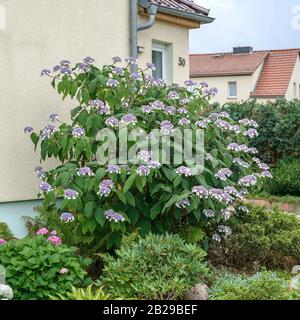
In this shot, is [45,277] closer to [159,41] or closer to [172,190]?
[172,190]

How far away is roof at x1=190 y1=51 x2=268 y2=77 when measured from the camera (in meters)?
46.3

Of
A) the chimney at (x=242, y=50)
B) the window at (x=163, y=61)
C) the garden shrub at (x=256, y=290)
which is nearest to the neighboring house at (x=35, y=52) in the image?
the window at (x=163, y=61)

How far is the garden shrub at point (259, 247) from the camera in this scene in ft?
23.9

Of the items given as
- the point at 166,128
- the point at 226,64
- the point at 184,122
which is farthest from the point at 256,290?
the point at 226,64

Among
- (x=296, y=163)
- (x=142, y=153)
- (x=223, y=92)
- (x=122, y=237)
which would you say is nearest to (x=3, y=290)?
(x=122, y=237)

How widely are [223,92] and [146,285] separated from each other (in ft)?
139

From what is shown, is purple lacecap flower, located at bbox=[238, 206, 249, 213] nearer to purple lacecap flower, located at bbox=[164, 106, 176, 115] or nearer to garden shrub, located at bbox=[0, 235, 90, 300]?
purple lacecap flower, located at bbox=[164, 106, 176, 115]

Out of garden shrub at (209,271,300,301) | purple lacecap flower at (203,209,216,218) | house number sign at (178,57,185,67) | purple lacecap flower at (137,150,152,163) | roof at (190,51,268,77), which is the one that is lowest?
garden shrub at (209,271,300,301)

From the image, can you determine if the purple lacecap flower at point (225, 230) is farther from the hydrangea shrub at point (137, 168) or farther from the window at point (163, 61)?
the window at point (163, 61)

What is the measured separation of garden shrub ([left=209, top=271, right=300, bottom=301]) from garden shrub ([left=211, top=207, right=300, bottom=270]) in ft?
4.94

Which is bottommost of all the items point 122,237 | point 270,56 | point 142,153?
point 122,237

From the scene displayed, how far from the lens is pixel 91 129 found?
7.36m

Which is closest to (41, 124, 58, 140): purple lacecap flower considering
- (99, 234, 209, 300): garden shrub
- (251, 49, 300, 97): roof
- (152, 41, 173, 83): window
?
(99, 234, 209, 300): garden shrub

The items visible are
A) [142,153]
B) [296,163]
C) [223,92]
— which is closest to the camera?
[142,153]
